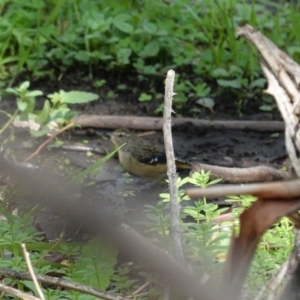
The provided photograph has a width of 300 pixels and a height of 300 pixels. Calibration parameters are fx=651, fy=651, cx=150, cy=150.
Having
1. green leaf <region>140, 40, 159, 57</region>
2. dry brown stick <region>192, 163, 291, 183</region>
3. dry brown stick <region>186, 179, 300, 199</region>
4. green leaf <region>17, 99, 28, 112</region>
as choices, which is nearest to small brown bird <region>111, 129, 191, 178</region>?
dry brown stick <region>192, 163, 291, 183</region>

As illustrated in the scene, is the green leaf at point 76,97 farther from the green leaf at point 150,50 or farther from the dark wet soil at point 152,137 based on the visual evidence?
the green leaf at point 150,50

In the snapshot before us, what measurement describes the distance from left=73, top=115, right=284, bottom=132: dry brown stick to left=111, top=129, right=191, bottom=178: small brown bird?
0.37 m

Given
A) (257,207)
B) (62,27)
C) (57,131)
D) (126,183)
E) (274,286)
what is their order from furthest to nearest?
1. (62,27)
2. (57,131)
3. (126,183)
4. (274,286)
5. (257,207)

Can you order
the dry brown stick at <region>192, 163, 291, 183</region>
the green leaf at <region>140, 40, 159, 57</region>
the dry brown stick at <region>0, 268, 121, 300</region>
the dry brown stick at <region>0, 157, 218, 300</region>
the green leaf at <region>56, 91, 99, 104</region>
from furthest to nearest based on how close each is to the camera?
1. the green leaf at <region>140, 40, 159, 57</region>
2. the green leaf at <region>56, 91, 99, 104</region>
3. the dry brown stick at <region>192, 163, 291, 183</region>
4. the dry brown stick at <region>0, 268, 121, 300</region>
5. the dry brown stick at <region>0, 157, 218, 300</region>

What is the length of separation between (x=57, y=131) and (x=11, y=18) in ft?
4.74

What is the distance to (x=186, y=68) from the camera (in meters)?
5.50

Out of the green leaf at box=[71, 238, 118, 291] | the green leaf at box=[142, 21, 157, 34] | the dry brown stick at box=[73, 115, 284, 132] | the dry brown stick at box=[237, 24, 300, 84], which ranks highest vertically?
the dry brown stick at box=[237, 24, 300, 84]

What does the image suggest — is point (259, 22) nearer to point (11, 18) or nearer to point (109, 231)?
point (11, 18)

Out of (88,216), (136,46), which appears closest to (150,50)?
(136,46)

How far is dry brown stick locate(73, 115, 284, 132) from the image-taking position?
4.72 meters

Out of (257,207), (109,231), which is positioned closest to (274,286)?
(257,207)

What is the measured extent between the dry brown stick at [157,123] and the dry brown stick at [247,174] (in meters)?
0.96

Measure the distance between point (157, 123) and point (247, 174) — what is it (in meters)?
1.20

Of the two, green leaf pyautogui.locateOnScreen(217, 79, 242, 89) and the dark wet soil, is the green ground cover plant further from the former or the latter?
the dark wet soil
